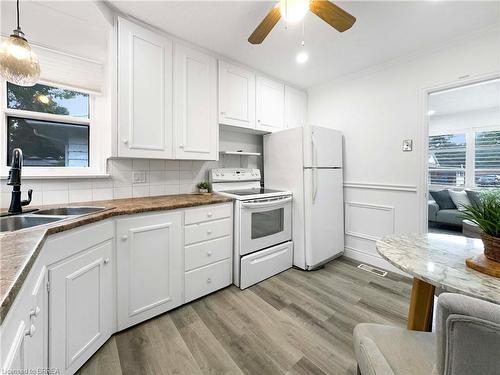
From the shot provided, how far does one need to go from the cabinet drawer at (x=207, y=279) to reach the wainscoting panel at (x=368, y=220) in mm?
1771

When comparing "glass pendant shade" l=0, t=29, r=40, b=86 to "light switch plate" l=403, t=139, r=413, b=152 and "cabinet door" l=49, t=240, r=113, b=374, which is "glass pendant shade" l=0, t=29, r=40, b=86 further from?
"light switch plate" l=403, t=139, r=413, b=152

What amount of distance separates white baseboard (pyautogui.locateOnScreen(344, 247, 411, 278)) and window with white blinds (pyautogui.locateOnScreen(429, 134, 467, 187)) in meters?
3.68

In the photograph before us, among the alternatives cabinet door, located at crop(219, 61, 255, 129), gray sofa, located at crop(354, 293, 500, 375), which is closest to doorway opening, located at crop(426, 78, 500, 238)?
cabinet door, located at crop(219, 61, 255, 129)

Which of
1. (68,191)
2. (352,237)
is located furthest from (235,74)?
(352,237)

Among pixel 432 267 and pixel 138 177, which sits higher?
pixel 138 177

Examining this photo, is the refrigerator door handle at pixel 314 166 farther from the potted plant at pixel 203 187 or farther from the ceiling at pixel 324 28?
the potted plant at pixel 203 187

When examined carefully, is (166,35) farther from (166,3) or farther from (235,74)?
(235,74)

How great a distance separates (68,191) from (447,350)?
2.36 m

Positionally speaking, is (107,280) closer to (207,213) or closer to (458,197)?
(207,213)

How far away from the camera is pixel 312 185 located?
2494 millimetres

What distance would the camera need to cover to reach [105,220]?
4.64 ft

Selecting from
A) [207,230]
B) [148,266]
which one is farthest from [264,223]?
[148,266]

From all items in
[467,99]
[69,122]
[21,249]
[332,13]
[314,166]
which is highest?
[467,99]

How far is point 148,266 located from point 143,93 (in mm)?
1448
